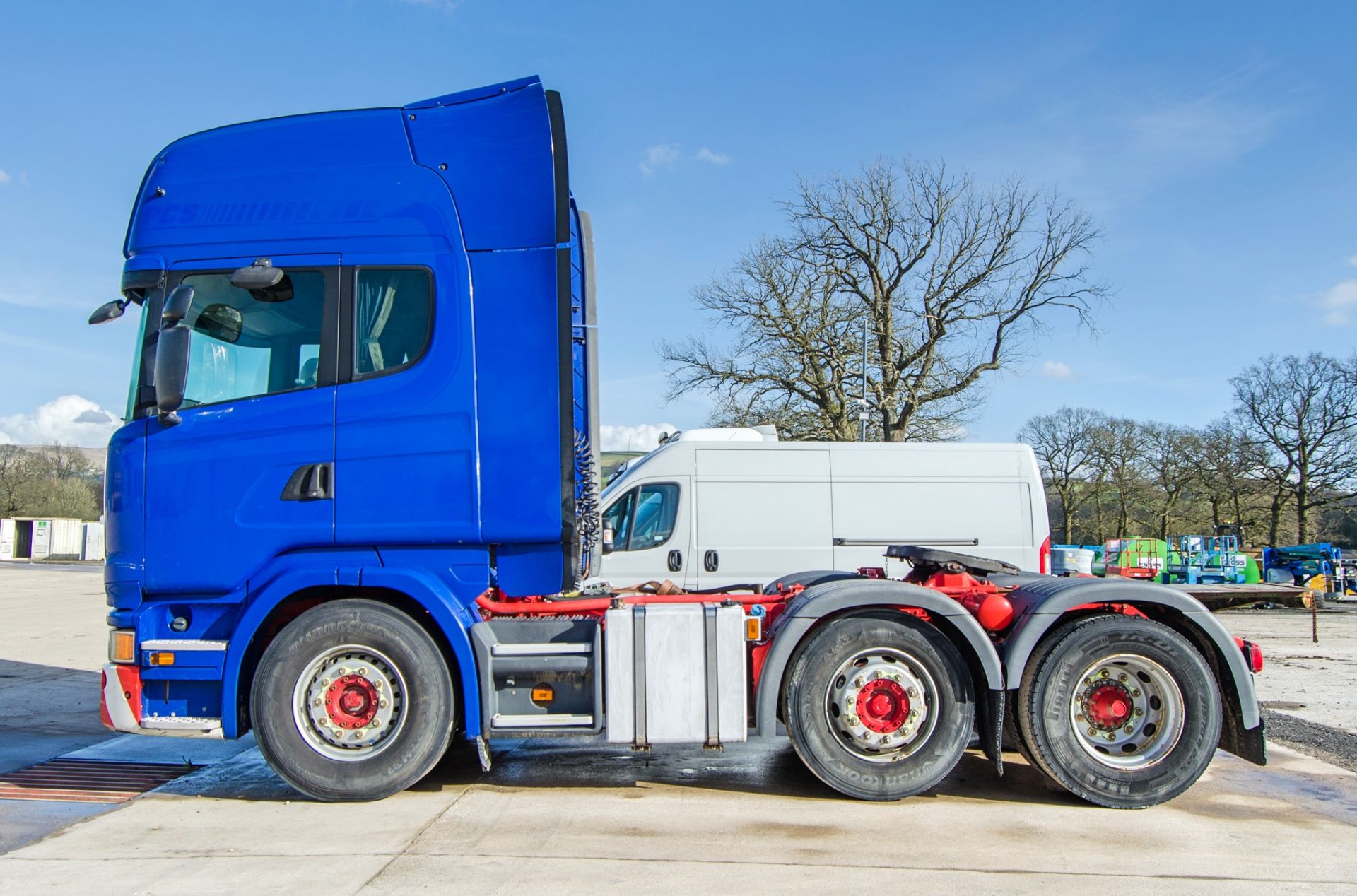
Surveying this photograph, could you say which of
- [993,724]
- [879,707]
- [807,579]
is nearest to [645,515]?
[807,579]

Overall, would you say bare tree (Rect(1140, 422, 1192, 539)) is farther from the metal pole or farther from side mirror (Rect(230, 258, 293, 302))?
side mirror (Rect(230, 258, 293, 302))

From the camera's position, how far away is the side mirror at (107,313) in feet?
18.9

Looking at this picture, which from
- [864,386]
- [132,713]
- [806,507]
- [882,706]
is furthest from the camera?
[864,386]

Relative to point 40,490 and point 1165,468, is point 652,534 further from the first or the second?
point 40,490

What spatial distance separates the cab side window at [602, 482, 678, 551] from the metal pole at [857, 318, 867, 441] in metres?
17.9

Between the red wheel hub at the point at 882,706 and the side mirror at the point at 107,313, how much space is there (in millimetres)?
4709

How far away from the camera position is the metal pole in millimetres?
28406

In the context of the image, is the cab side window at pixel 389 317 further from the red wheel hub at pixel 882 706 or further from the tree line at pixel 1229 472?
the tree line at pixel 1229 472

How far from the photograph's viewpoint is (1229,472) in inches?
1868

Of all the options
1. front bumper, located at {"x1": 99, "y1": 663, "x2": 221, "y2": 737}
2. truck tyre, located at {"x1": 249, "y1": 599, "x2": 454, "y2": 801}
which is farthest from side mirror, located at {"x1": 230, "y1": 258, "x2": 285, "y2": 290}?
front bumper, located at {"x1": 99, "y1": 663, "x2": 221, "y2": 737}

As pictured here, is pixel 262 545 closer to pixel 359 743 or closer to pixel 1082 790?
pixel 359 743

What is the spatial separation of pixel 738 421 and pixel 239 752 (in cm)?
2424

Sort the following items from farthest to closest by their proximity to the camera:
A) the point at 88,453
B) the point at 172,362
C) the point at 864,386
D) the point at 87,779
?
the point at 88,453 → the point at 864,386 → the point at 87,779 → the point at 172,362

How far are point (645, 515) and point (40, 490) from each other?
7126 cm
